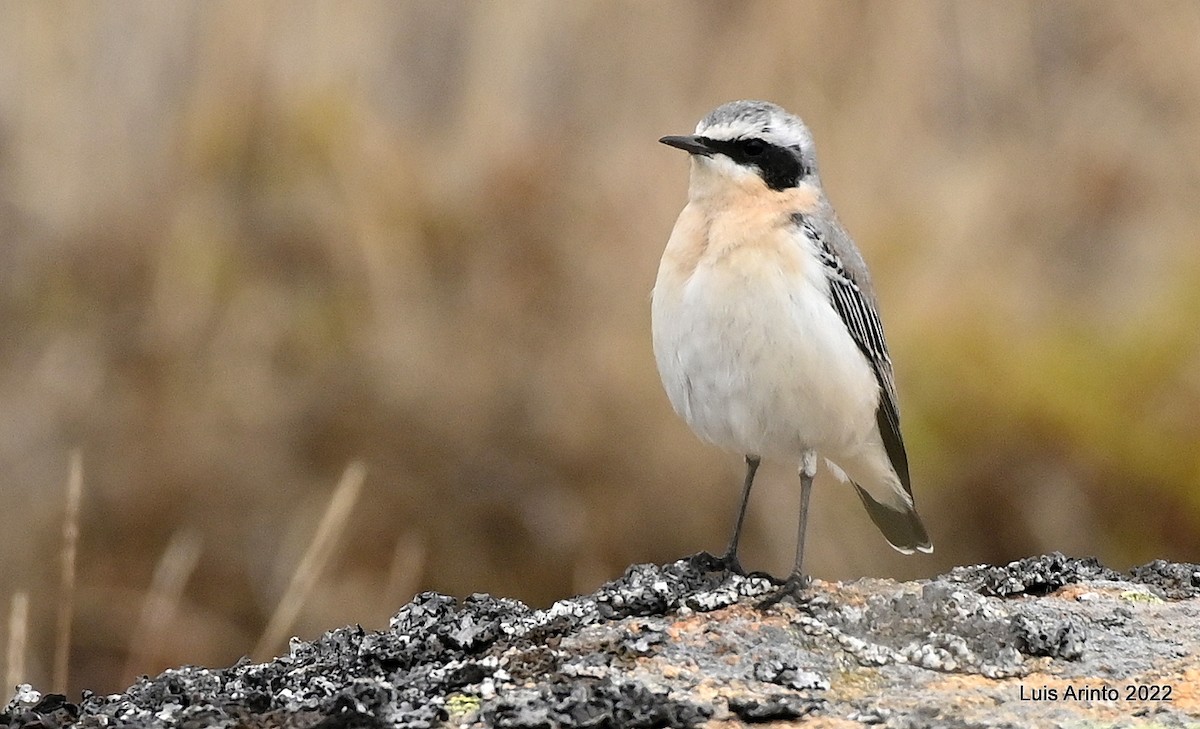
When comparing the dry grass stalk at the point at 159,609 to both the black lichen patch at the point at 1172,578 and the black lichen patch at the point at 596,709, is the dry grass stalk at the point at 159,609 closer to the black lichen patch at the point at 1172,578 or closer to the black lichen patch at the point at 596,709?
the black lichen patch at the point at 596,709

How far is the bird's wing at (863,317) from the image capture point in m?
5.46

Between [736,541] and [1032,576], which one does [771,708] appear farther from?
[736,541]

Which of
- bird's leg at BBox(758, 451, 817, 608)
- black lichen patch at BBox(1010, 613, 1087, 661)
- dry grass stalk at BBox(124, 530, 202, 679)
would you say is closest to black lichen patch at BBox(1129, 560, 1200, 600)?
black lichen patch at BBox(1010, 613, 1087, 661)

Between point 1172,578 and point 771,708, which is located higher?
point 1172,578

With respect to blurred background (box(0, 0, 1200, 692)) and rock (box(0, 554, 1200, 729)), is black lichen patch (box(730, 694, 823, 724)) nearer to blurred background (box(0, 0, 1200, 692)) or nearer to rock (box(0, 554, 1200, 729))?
rock (box(0, 554, 1200, 729))

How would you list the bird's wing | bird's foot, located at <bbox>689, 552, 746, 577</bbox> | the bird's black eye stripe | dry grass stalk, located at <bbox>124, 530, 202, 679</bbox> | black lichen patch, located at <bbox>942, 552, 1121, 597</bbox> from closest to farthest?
black lichen patch, located at <bbox>942, 552, 1121, 597</bbox> → bird's foot, located at <bbox>689, 552, 746, 577</bbox> → the bird's wing → the bird's black eye stripe → dry grass stalk, located at <bbox>124, 530, 202, 679</bbox>

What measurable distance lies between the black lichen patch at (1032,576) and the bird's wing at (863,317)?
3.44ft

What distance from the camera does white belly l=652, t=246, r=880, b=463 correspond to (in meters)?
5.12

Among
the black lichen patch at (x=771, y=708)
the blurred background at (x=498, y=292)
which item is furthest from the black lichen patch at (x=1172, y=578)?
the blurred background at (x=498, y=292)

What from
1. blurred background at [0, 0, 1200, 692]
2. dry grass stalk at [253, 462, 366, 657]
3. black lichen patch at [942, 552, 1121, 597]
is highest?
blurred background at [0, 0, 1200, 692]

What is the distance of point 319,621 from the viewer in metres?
7.66

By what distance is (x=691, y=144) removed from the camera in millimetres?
5520

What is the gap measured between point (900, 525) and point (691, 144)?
6.10ft

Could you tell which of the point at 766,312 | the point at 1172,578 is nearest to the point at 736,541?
the point at 766,312
